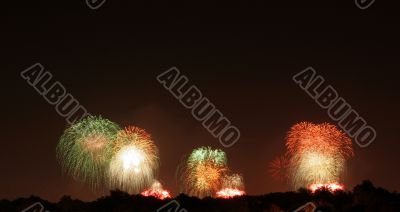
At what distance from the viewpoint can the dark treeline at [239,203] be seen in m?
41.2

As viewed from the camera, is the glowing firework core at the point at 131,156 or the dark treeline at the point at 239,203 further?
the glowing firework core at the point at 131,156

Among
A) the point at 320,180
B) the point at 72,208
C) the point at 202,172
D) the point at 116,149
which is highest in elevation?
the point at 320,180

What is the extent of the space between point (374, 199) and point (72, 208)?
23.4m

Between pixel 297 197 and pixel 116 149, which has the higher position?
pixel 297 197

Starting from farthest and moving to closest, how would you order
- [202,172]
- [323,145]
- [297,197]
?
[202,172] < [323,145] < [297,197]

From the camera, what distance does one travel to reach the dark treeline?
41.2m

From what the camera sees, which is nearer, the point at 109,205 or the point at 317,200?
the point at 317,200

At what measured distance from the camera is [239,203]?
4531cm

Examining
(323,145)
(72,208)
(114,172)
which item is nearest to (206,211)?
(72,208)

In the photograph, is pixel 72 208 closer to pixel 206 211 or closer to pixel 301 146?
pixel 206 211

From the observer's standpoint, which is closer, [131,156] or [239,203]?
[239,203]

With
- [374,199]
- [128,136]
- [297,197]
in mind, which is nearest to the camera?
[374,199]

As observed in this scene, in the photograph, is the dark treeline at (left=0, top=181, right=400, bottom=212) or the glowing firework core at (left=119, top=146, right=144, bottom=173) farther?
the glowing firework core at (left=119, top=146, right=144, bottom=173)

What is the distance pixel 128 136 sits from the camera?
91.5 m
